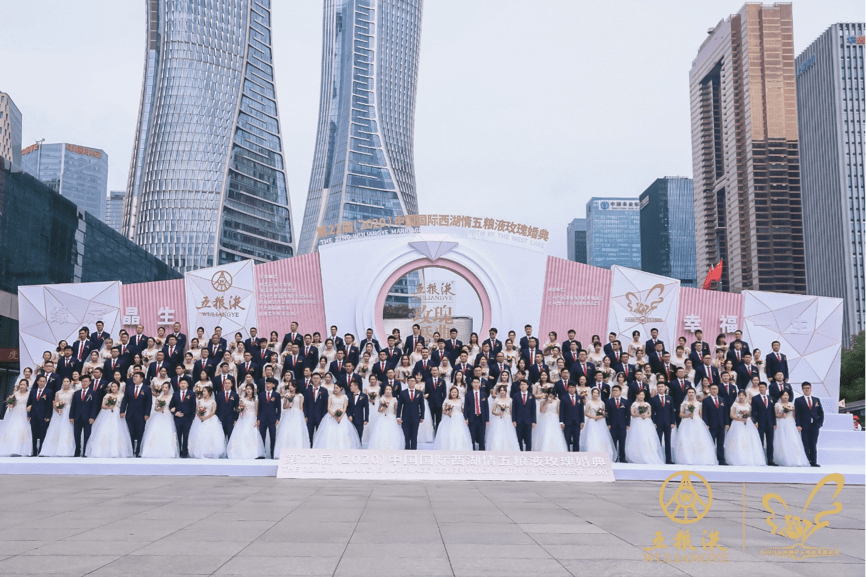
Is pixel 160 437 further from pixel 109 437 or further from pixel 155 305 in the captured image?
pixel 155 305

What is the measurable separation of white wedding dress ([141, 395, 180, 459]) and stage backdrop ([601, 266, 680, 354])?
11080 millimetres

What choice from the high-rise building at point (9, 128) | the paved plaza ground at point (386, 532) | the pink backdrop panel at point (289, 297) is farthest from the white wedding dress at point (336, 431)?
the high-rise building at point (9, 128)

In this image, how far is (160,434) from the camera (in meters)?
12.8

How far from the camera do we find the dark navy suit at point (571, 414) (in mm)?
12938

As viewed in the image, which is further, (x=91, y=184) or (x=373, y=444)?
(x=91, y=184)

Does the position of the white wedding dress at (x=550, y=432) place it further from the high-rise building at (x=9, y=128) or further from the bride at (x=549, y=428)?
the high-rise building at (x=9, y=128)

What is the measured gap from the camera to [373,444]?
41.8 feet

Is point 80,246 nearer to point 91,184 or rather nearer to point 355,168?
point 355,168

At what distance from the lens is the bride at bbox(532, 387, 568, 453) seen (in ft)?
41.8

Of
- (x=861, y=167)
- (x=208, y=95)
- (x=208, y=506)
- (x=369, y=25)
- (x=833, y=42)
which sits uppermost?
(x=369, y=25)

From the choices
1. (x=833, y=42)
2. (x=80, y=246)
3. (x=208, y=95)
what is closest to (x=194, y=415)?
(x=80, y=246)

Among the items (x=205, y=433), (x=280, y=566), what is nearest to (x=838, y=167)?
(x=205, y=433)

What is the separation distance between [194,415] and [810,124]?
99545mm

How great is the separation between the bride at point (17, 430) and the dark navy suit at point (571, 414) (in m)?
9.64
